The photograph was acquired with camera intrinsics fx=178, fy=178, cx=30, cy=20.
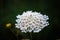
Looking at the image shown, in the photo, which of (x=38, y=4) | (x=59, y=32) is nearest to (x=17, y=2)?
(x=38, y=4)

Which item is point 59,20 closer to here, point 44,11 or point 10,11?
point 44,11

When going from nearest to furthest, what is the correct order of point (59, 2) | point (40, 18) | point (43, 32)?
point (40, 18), point (43, 32), point (59, 2)

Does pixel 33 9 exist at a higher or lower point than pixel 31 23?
higher

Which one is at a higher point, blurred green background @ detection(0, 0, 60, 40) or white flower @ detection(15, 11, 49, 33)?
blurred green background @ detection(0, 0, 60, 40)

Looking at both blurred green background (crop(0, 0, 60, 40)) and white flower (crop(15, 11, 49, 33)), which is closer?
white flower (crop(15, 11, 49, 33))
